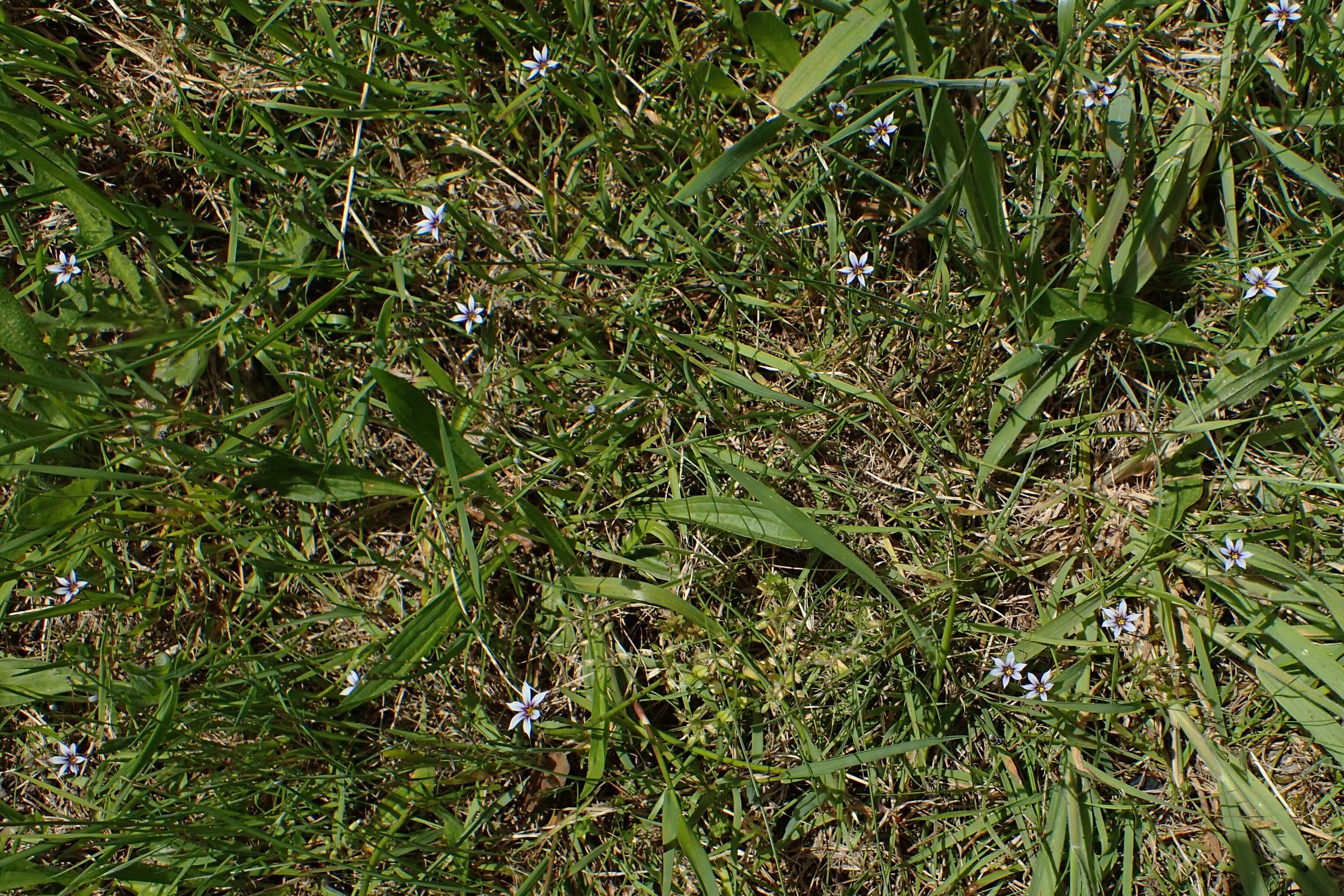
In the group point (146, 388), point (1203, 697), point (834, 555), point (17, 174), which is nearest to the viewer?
point (834, 555)

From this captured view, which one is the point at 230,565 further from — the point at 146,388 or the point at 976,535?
the point at 976,535

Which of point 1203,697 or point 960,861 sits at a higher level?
point 1203,697

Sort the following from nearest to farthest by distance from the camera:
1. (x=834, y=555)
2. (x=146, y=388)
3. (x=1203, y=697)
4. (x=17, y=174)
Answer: (x=834, y=555) < (x=1203, y=697) < (x=146, y=388) < (x=17, y=174)

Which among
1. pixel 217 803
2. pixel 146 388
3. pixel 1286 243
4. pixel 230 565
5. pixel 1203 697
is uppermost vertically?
pixel 1286 243

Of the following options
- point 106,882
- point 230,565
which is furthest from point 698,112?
point 106,882

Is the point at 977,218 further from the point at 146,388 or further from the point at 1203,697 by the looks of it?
the point at 146,388

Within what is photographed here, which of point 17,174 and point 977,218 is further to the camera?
point 17,174
